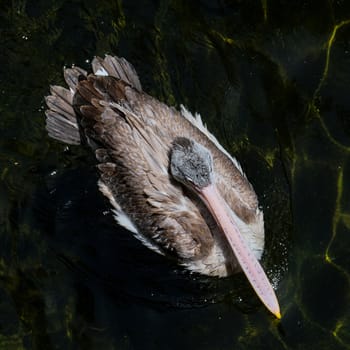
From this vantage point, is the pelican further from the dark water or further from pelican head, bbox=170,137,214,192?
the dark water

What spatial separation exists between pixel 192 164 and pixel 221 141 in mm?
992

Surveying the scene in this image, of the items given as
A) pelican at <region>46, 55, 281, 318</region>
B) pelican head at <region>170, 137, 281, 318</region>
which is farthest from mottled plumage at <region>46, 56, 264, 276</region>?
pelican head at <region>170, 137, 281, 318</region>

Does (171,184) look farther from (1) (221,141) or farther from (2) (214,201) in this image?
(1) (221,141)

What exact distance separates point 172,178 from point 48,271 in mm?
1120

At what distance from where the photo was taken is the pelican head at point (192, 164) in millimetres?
5848

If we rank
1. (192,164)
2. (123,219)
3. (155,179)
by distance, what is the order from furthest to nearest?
(123,219)
(155,179)
(192,164)

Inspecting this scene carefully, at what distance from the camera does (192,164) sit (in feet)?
19.2

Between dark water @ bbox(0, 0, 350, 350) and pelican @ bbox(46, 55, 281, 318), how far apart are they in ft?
0.87

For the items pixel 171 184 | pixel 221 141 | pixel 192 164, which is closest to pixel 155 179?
pixel 171 184

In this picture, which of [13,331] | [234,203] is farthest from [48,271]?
[234,203]

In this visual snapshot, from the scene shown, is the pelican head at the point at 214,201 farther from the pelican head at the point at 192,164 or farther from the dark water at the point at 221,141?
the dark water at the point at 221,141

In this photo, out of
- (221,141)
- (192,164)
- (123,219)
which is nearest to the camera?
(192,164)

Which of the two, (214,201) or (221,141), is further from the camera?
(221,141)

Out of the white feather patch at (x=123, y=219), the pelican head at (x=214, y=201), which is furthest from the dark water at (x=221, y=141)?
the pelican head at (x=214, y=201)
